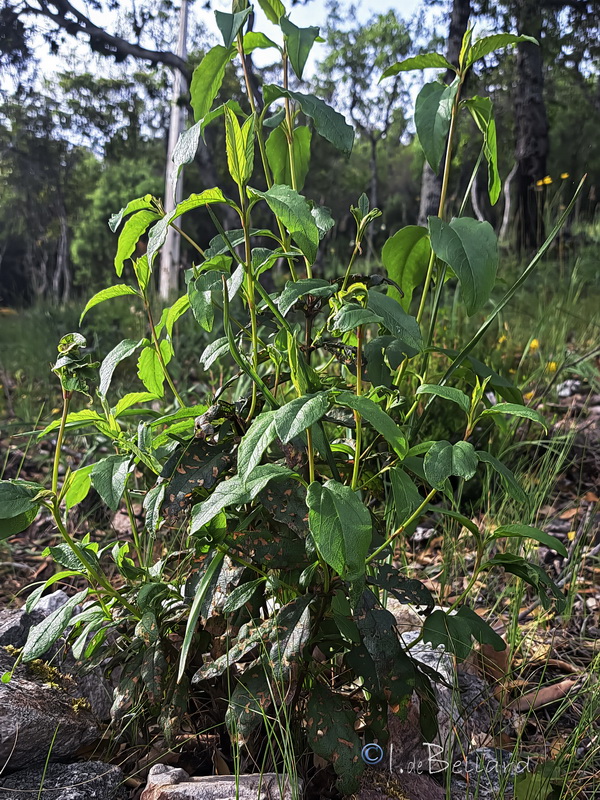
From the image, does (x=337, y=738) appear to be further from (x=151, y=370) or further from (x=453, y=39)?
(x=453, y=39)

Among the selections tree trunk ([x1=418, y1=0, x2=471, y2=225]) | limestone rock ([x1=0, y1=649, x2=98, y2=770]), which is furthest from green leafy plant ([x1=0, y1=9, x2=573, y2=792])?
tree trunk ([x1=418, y1=0, x2=471, y2=225])

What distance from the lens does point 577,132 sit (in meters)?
24.5

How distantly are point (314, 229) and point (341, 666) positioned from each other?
770 mm

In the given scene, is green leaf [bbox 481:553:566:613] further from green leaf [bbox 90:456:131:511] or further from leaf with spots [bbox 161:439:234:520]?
green leaf [bbox 90:456:131:511]

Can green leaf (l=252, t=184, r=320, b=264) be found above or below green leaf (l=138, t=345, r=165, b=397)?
above

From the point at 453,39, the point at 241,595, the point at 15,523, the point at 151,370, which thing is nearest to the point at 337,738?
the point at 241,595

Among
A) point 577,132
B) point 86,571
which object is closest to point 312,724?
point 86,571

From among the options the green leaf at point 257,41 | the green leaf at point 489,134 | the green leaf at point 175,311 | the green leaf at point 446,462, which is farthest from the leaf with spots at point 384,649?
the green leaf at point 257,41

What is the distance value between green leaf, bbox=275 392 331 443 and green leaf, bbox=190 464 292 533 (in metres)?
0.08

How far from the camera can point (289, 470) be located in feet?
2.74

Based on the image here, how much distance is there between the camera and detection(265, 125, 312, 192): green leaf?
43.8 inches

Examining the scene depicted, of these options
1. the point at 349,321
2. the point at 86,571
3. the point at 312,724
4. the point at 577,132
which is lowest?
the point at 312,724

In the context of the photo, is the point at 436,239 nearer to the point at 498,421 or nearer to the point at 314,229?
the point at 314,229

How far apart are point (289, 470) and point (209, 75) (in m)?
0.63
